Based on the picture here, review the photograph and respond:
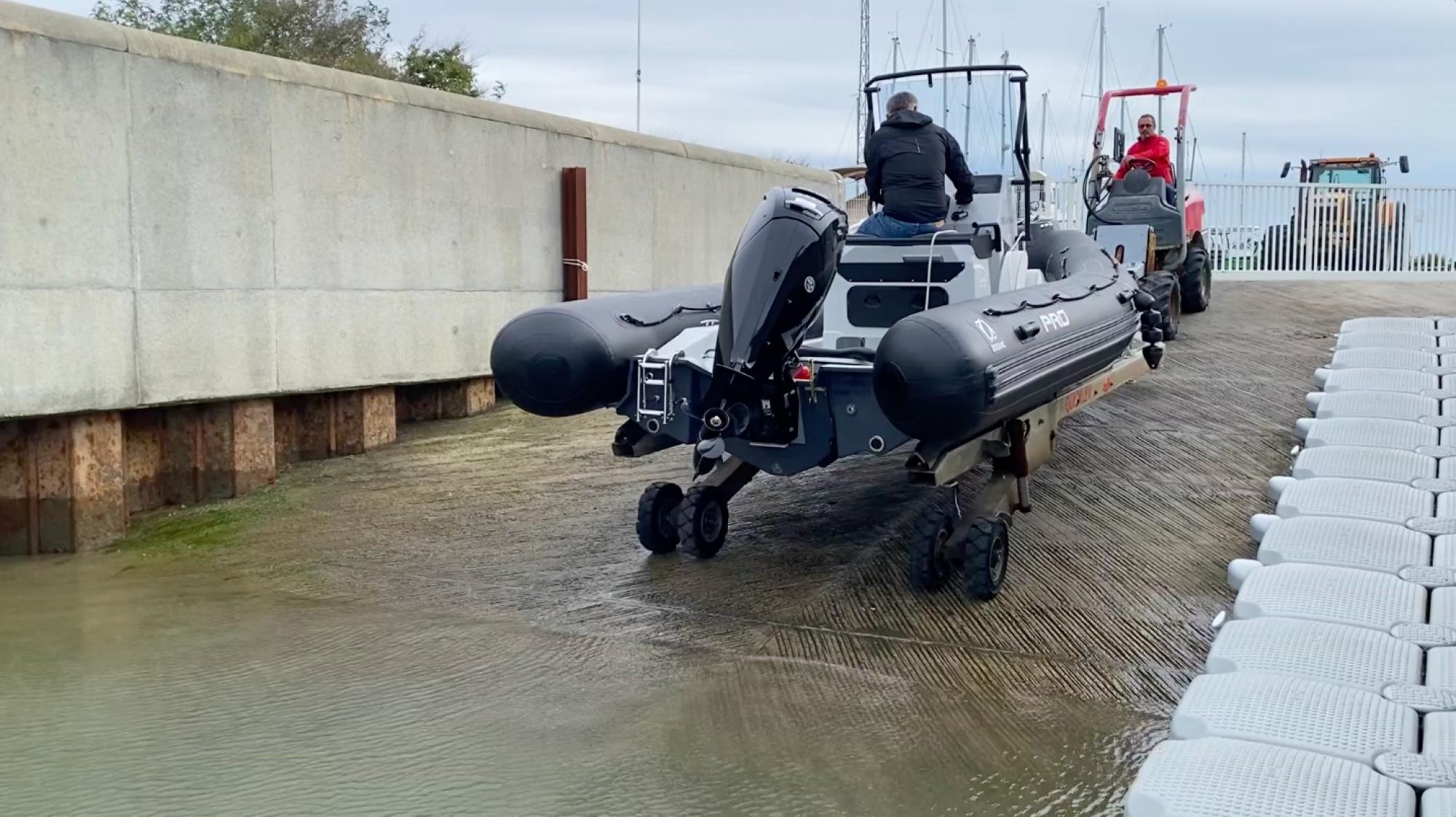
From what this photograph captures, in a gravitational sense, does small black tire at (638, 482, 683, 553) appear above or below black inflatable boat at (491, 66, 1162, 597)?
below

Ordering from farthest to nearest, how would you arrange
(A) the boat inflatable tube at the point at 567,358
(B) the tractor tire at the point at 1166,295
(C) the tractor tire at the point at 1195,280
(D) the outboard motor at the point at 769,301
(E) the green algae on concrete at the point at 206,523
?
(C) the tractor tire at the point at 1195,280, (B) the tractor tire at the point at 1166,295, (E) the green algae on concrete at the point at 206,523, (A) the boat inflatable tube at the point at 567,358, (D) the outboard motor at the point at 769,301

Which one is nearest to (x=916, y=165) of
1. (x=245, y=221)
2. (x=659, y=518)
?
(x=659, y=518)

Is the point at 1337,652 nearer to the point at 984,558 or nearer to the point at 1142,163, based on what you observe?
the point at 984,558

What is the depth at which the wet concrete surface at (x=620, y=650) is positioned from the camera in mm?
3516

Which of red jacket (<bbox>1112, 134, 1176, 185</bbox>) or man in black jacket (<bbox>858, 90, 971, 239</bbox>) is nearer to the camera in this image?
A: man in black jacket (<bbox>858, 90, 971, 239</bbox>)

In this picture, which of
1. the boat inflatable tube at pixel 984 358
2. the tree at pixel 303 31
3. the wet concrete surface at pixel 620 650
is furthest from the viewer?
the tree at pixel 303 31

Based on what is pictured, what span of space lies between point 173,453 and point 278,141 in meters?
1.81

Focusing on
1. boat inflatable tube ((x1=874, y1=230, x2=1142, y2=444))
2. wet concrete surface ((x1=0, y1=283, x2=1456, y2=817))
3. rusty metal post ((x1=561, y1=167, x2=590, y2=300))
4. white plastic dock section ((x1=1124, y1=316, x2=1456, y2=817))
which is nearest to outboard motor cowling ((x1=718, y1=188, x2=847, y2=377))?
boat inflatable tube ((x1=874, y1=230, x2=1142, y2=444))

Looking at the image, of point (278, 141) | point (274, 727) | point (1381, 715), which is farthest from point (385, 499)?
point (1381, 715)

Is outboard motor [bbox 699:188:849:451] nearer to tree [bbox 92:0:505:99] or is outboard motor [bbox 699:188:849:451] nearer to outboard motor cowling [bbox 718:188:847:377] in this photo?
outboard motor cowling [bbox 718:188:847:377]

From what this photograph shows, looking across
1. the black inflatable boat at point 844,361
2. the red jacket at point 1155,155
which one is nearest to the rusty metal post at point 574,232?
the black inflatable boat at point 844,361

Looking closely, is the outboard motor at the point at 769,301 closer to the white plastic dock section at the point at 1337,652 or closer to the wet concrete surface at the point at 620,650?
the wet concrete surface at the point at 620,650

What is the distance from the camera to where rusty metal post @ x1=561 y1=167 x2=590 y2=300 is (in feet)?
32.1

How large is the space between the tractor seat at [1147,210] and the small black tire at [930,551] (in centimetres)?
559
